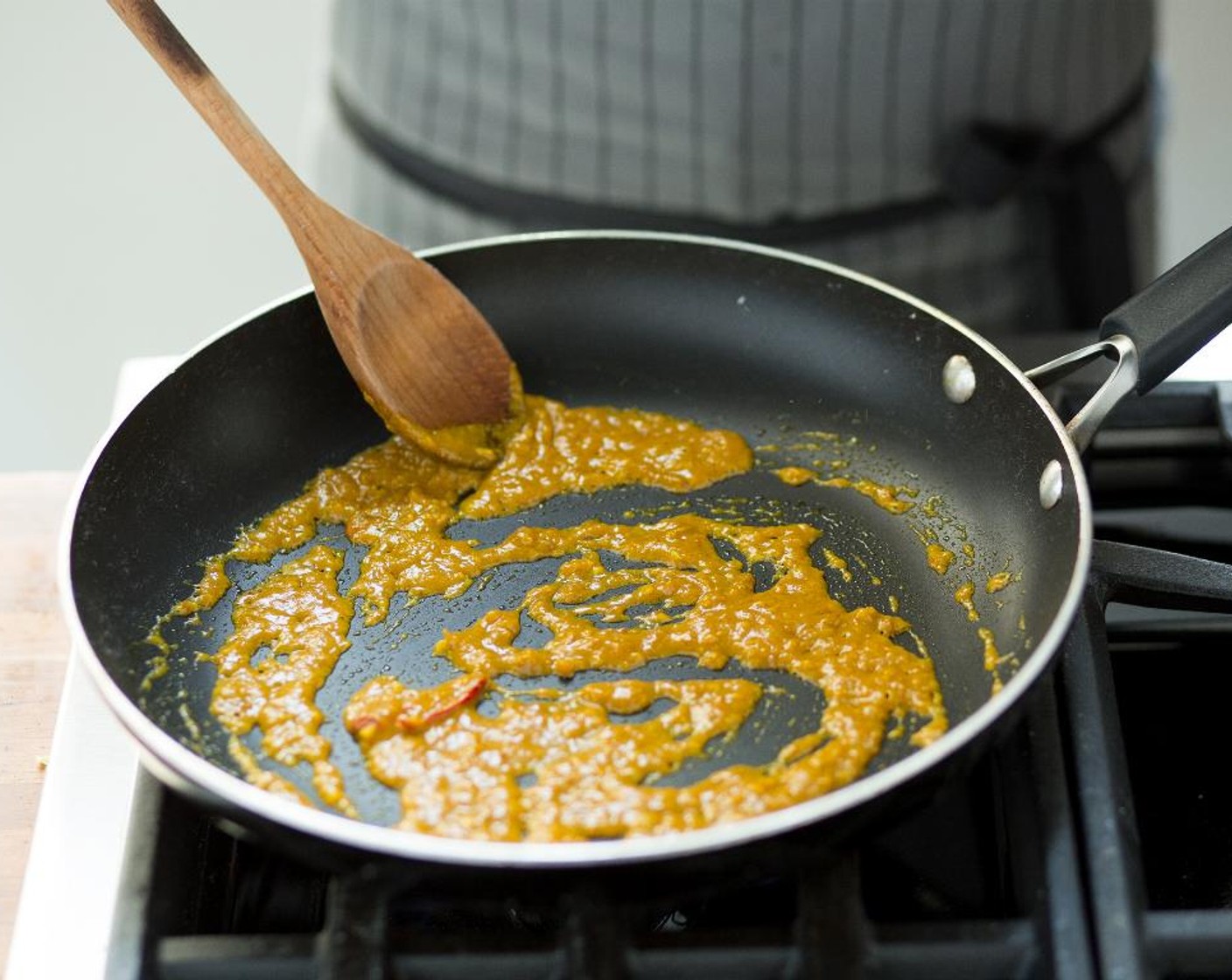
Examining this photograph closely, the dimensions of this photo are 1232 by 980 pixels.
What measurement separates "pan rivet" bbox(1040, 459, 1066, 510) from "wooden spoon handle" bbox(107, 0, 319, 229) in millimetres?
598

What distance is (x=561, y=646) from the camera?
1.00 metres

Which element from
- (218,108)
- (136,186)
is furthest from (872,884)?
(136,186)

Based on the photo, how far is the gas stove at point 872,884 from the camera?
29.5 inches

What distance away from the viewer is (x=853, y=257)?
1444 millimetres

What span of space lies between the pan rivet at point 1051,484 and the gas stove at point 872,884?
62mm

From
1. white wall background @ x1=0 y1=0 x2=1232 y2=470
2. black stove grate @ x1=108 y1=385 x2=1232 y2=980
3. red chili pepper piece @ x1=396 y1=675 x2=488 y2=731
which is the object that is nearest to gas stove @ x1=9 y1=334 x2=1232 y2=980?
Answer: black stove grate @ x1=108 y1=385 x2=1232 y2=980

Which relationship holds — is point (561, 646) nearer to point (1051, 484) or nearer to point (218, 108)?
point (1051, 484)

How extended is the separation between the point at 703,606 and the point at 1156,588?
32 centimetres

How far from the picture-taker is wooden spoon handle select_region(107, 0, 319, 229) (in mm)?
1034

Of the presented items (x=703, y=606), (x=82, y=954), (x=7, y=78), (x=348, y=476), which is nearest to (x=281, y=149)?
(x=7, y=78)

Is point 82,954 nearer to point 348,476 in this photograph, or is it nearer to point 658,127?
point 348,476

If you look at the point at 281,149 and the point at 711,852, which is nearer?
the point at 711,852

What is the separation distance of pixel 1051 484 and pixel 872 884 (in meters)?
0.33

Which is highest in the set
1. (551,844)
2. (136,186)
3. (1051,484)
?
(136,186)
